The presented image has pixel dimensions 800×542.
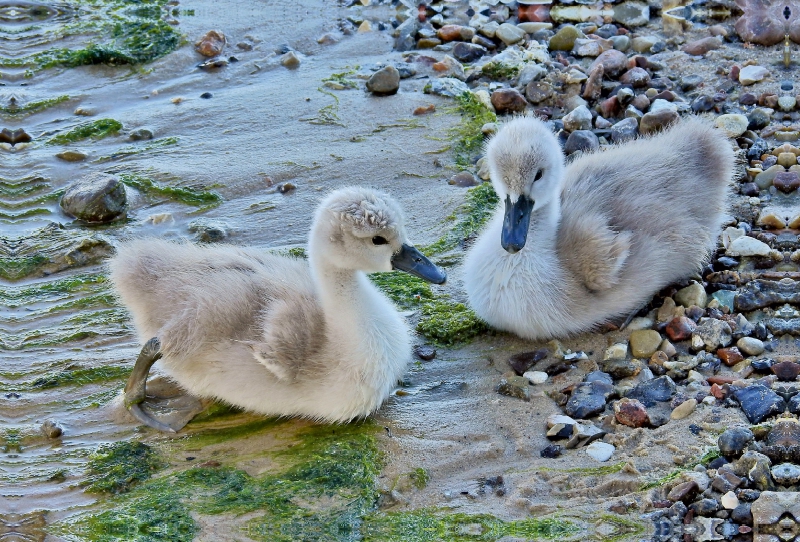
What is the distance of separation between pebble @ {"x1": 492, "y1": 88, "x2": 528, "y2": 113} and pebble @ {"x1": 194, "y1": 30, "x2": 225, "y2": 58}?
2537mm

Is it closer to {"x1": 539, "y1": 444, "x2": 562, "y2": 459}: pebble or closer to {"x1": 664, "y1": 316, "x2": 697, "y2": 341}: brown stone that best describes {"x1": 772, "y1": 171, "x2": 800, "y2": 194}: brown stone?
{"x1": 664, "y1": 316, "x2": 697, "y2": 341}: brown stone

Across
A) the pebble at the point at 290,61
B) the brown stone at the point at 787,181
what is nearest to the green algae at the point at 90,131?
the pebble at the point at 290,61

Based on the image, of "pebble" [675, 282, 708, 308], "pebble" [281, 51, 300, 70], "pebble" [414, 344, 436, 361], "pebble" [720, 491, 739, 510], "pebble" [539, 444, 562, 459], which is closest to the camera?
"pebble" [720, 491, 739, 510]

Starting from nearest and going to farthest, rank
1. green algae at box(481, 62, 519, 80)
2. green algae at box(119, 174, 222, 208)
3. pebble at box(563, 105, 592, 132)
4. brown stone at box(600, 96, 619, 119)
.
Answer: green algae at box(119, 174, 222, 208) < pebble at box(563, 105, 592, 132) < brown stone at box(600, 96, 619, 119) < green algae at box(481, 62, 519, 80)

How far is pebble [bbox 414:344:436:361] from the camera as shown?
515 cm

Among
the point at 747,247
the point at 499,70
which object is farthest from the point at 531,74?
the point at 747,247

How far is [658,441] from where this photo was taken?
4.21 meters

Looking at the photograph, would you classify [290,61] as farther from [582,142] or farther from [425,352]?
[425,352]

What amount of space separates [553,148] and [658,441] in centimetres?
172

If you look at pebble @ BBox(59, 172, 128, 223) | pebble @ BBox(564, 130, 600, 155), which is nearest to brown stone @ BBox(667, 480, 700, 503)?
pebble @ BBox(564, 130, 600, 155)

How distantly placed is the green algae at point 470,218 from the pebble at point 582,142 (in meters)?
0.68

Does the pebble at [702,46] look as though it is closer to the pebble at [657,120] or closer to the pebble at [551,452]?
the pebble at [657,120]

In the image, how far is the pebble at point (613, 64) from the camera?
7414 millimetres

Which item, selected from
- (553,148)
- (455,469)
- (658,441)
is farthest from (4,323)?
(658,441)
